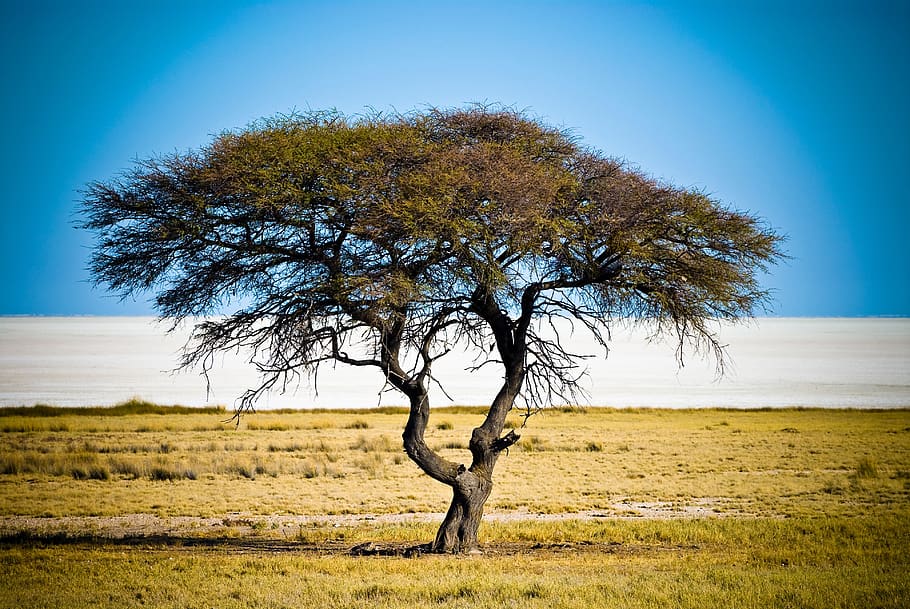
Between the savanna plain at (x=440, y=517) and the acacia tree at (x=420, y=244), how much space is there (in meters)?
2.86

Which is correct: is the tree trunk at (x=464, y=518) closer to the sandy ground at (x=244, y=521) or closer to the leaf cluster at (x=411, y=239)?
the leaf cluster at (x=411, y=239)

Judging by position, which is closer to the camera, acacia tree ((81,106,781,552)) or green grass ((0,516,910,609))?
green grass ((0,516,910,609))

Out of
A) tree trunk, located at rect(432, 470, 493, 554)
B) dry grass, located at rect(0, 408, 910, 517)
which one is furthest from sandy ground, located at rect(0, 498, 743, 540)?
tree trunk, located at rect(432, 470, 493, 554)

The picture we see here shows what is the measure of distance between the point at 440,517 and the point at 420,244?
33.0ft

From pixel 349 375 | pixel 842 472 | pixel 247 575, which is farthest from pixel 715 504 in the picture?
pixel 349 375

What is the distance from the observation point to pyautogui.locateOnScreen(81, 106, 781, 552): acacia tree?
13883mm

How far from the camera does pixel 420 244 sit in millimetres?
14000

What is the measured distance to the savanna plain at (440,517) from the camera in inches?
474

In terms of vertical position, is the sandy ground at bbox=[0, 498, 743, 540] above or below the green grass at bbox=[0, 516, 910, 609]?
below

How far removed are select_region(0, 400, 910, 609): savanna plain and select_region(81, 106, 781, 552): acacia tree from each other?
9.39ft

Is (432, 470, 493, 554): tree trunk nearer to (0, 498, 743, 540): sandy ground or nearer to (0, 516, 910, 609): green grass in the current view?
(0, 516, 910, 609): green grass

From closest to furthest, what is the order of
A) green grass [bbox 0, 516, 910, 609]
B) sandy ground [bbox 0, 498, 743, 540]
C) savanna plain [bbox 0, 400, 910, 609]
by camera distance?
green grass [bbox 0, 516, 910, 609]
savanna plain [bbox 0, 400, 910, 609]
sandy ground [bbox 0, 498, 743, 540]

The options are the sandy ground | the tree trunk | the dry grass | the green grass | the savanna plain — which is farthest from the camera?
the dry grass

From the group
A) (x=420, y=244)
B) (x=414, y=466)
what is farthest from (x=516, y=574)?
(x=414, y=466)
